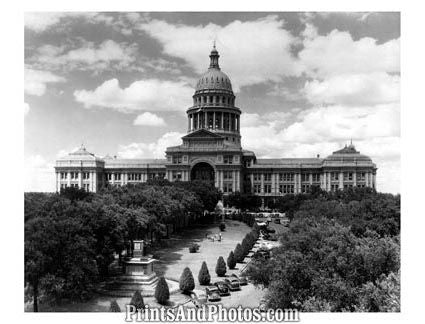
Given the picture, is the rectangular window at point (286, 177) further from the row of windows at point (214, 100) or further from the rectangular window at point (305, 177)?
the row of windows at point (214, 100)

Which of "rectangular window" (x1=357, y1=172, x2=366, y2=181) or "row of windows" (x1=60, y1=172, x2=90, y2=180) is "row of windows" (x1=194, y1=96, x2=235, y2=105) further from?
"rectangular window" (x1=357, y1=172, x2=366, y2=181)

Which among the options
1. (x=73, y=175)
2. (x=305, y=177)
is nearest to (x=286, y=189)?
(x=305, y=177)

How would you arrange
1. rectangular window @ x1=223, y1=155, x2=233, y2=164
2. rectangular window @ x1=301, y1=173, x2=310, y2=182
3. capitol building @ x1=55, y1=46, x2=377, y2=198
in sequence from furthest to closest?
rectangular window @ x1=301, y1=173, x2=310, y2=182 < rectangular window @ x1=223, y1=155, x2=233, y2=164 < capitol building @ x1=55, y1=46, x2=377, y2=198

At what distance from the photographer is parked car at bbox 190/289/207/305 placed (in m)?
35.1

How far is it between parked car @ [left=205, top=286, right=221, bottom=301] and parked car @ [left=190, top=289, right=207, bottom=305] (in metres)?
0.37

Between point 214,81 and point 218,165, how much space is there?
3096 centimetres

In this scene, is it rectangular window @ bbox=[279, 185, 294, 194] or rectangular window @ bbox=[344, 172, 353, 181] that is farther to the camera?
rectangular window @ bbox=[279, 185, 294, 194]

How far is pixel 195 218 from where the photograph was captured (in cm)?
8619

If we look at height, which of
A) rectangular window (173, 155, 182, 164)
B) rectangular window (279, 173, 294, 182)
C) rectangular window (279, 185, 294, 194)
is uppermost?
rectangular window (173, 155, 182, 164)

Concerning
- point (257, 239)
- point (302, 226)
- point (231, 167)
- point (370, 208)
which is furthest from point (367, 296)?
point (231, 167)

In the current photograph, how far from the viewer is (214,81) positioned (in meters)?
141

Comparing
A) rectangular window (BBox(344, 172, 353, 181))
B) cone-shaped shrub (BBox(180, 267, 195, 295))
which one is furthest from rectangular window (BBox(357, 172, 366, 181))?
cone-shaped shrub (BBox(180, 267, 195, 295))

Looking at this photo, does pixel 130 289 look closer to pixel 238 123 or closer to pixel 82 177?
pixel 82 177

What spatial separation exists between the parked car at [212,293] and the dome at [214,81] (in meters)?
107
